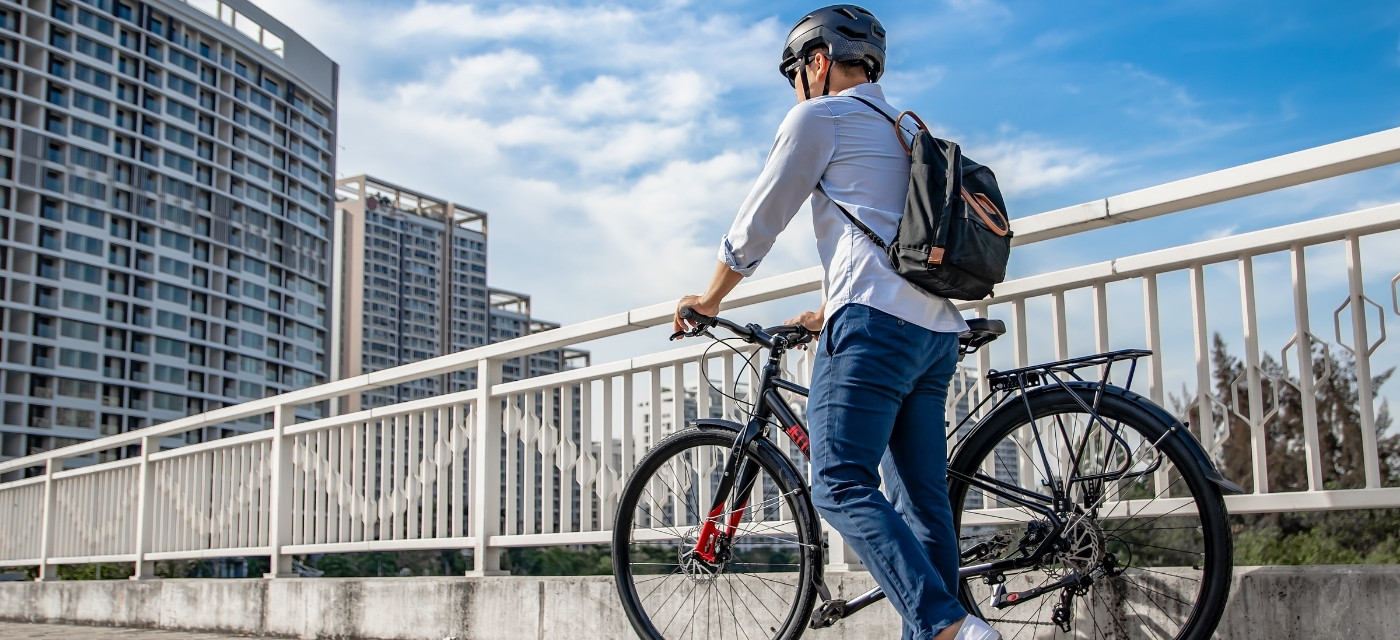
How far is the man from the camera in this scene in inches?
83.7

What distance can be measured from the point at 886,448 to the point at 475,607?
2527 millimetres

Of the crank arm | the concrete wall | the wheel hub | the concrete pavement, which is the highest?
the wheel hub

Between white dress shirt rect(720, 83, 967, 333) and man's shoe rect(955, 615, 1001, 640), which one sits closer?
man's shoe rect(955, 615, 1001, 640)

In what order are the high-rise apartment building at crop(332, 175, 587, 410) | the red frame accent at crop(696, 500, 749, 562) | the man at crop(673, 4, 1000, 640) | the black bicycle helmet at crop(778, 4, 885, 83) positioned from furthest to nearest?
the high-rise apartment building at crop(332, 175, 587, 410)
the red frame accent at crop(696, 500, 749, 562)
the black bicycle helmet at crop(778, 4, 885, 83)
the man at crop(673, 4, 1000, 640)

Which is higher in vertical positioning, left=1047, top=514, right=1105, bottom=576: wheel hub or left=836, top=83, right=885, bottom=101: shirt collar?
left=836, top=83, right=885, bottom=101: shirt collar

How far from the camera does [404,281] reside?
12669 centimetres

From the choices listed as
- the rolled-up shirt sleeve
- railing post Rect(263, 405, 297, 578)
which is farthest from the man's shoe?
railing post Rect(263, 405, 297, 578)

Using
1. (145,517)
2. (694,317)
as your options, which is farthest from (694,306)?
(145,517)

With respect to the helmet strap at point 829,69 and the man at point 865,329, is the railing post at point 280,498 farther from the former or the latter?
the helmet strap at point 829,69

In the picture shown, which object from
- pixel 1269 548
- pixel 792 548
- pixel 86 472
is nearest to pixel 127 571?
pixel 86 472

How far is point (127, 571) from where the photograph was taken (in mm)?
8508

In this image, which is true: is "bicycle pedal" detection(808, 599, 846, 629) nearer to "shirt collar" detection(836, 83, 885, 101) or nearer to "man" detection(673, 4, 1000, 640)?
"man" detection(673, 4, 1000, 640)

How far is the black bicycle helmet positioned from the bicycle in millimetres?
604

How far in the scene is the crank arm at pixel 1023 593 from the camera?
233 cm
